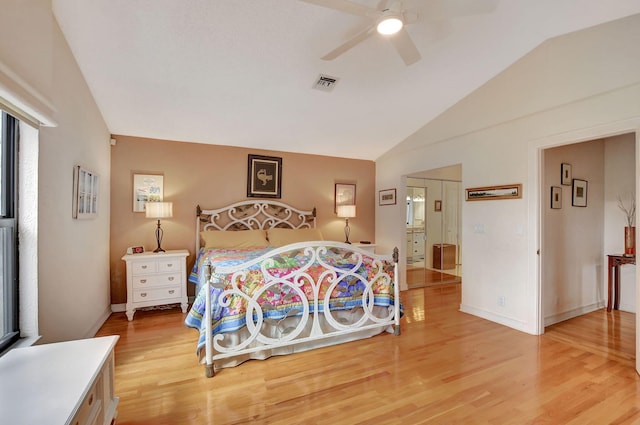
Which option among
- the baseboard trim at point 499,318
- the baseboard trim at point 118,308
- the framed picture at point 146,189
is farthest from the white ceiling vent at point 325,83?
the baseboard trim at point 118,308

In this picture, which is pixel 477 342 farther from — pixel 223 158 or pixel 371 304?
pixel 223 158

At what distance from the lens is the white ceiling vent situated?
309 cm

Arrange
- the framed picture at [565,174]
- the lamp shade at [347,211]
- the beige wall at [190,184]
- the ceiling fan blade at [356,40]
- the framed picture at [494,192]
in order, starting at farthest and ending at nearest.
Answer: the lamp shade at [347,211], the beige wall at [190,184], the framed picture at [565,174], the framed picture at [494,192], the ceiling fan blade at [356,40]

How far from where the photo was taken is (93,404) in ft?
4.48

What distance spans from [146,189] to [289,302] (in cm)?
271

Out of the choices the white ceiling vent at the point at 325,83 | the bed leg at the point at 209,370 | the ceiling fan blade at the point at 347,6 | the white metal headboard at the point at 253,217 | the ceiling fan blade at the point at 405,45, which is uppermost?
the white ceiling vent at the point at 325,83

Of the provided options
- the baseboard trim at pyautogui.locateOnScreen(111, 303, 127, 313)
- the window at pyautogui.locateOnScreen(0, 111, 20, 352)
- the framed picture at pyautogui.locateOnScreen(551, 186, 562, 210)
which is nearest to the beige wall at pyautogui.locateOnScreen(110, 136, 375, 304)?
the baseboard trim at pyautogui.locateOnScreen(111, 303, 127, 313)

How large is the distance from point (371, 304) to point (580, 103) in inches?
108

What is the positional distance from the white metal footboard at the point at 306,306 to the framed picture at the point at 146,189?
7.31 feet

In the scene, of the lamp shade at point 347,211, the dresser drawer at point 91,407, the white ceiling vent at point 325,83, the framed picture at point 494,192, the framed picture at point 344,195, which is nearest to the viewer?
the dresser drawer at point 91,407

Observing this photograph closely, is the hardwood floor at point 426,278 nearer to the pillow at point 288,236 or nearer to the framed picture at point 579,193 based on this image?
the pillow at point 288,236

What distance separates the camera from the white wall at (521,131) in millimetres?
2551

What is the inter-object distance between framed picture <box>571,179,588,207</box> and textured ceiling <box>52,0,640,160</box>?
1794 millimetres

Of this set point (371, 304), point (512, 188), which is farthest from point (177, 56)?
point (512, 188)
